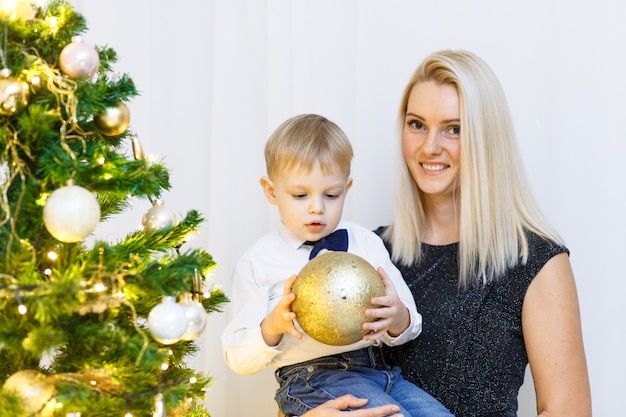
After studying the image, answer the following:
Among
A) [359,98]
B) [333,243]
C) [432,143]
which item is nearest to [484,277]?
[432,143]

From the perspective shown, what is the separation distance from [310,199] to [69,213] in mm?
729

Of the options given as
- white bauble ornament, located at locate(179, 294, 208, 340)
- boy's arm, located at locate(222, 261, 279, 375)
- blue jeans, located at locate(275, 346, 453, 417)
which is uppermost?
white bauble ornament, located at locate(179, 294, 208, 340)

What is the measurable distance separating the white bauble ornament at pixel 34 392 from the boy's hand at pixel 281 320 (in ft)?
1.74

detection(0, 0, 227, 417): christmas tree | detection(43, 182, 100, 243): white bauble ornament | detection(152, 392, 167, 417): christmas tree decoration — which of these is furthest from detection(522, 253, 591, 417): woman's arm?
detection(43, 182, 100, 243): white bauble ornament

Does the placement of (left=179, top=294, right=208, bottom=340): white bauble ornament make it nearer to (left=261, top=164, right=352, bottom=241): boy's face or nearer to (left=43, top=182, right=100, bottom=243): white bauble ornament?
(left=43, top=182, right=100, bottom=243): white bauble ornament

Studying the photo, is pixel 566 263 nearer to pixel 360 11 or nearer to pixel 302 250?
pixel 302 250

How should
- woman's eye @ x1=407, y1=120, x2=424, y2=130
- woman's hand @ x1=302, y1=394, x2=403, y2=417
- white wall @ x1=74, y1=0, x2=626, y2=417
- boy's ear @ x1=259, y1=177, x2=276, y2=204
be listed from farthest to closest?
white wall @ x1=74, y1=0, x2=626, y2=417, woman's eye @ x1=407, y1=120, x2=424, y2=130, boy's ear @ x1=259, y1=177, x2=276, y2=204, woman's hand @ x1=302, y1=394, x2=403, y2=417

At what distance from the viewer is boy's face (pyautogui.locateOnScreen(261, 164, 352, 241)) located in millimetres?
1929

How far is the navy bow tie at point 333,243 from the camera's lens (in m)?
2.00

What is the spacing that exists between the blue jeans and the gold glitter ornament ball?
0.98 feet

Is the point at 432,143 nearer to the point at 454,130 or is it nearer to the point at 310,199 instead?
the point at 454,130

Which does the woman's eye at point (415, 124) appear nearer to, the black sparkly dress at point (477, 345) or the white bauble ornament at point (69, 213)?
the black sparkly dress at point (477, 345)

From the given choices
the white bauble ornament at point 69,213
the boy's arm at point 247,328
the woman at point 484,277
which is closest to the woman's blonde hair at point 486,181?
the woman at point 484,277

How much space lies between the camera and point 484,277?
227cm
